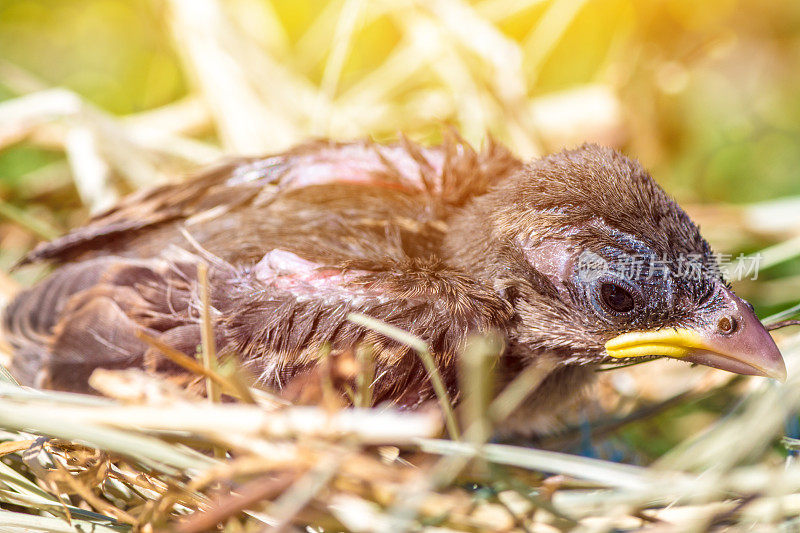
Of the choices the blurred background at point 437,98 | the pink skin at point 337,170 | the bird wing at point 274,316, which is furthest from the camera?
the blurred background at point 437,98

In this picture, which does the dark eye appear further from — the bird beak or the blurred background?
the blurred background

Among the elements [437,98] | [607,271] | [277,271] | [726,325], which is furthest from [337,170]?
[437,98]

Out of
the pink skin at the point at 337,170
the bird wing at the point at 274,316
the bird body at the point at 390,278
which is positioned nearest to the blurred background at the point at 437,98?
the pink skin at the point at 337,170

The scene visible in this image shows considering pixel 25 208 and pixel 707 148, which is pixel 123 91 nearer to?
pixel 25 208

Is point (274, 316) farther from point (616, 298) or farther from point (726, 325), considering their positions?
point (726, 325)

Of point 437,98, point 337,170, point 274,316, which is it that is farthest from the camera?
point 437,98

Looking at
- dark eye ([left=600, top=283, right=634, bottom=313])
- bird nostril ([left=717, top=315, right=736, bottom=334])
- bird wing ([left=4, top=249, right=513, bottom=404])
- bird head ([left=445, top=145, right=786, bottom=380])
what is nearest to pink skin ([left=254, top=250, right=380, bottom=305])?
bird wing ([left=4, top=249, right=513, bottom=404])

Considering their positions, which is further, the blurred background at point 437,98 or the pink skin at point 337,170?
the blurred background at point 437,98

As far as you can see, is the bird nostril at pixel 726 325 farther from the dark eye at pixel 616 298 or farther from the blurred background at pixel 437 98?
the blurred background at pixel 437 98
